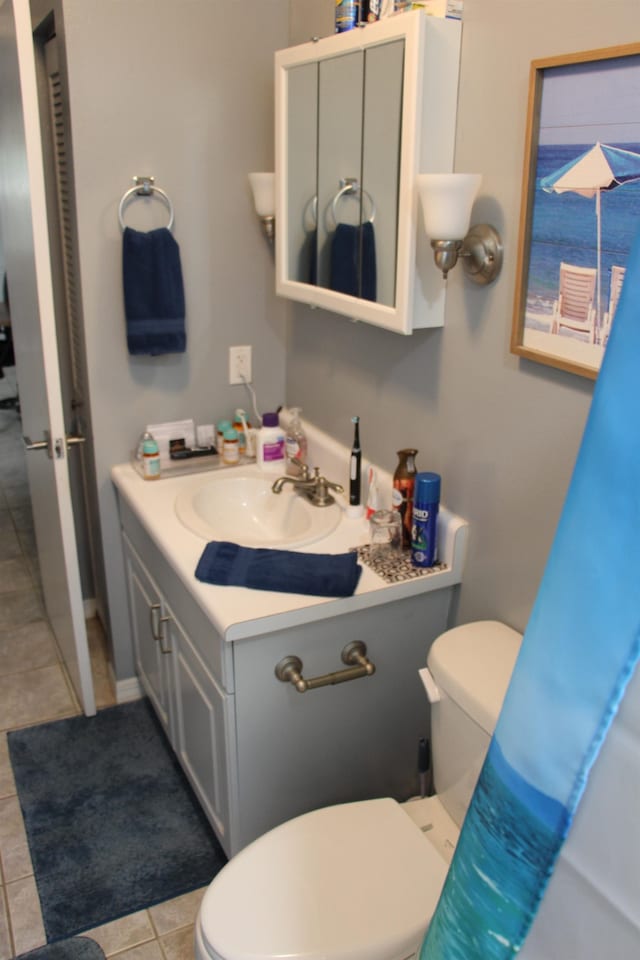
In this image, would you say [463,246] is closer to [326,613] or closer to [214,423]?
[326,613]

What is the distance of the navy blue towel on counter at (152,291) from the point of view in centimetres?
205

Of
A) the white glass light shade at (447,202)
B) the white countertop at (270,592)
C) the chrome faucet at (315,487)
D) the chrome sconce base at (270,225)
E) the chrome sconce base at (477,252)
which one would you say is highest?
the white glass light shade at (447,202)

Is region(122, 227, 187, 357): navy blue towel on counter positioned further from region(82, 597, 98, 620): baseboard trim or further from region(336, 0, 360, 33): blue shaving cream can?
region(82, 597, 98, 620): baseboard trim

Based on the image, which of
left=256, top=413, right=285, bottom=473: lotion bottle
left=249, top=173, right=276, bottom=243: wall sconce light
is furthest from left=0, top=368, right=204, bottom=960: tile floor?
left=249, top=173, right=276, bottom=243: wall sconce light

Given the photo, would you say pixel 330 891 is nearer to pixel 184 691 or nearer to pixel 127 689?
pixel 184 691

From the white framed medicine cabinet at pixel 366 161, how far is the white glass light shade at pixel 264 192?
0.28 feet

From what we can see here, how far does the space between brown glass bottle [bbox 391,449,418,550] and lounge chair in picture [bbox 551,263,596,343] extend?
485mm

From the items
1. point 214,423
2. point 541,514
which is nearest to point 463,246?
point 541,514

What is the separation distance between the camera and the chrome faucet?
202 cm

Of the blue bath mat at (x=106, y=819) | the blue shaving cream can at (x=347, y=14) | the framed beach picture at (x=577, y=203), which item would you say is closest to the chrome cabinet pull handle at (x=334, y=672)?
the blue bath mat at (x=106, y=819)

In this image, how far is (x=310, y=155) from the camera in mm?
1861

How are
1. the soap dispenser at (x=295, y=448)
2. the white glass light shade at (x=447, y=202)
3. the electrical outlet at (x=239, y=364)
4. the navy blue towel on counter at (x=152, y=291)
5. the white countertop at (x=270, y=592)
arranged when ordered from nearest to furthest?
the white glass light shade at (x=447, y=202) < the white countertop at (x=270, y=592) < the navy blue towel on counter at (x=152, y=291) < the soap dispenser at (x=295, y=448) < the electrical outlet at (x=239, y=364)

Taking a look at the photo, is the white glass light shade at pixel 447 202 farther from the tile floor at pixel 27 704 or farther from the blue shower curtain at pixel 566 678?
the tile floor at pixel 27 704

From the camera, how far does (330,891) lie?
1.35 meters
